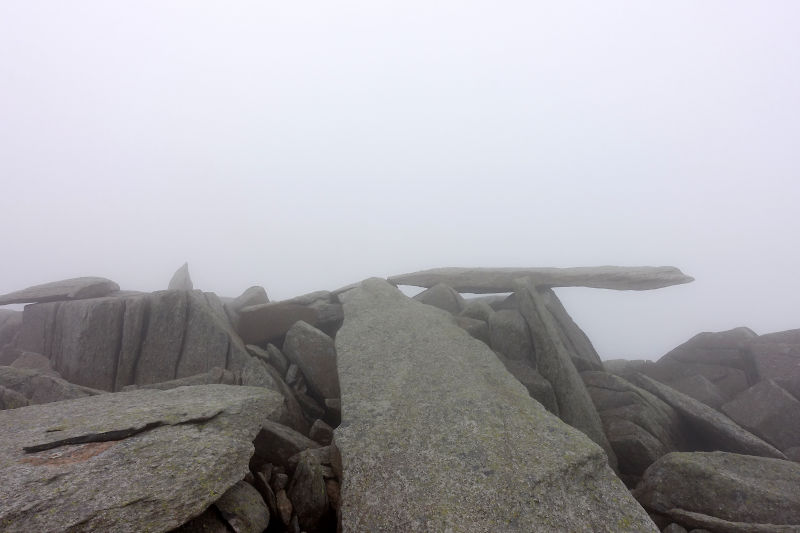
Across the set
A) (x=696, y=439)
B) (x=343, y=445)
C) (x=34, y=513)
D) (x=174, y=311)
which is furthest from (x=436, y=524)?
→ (x=174, y=311)

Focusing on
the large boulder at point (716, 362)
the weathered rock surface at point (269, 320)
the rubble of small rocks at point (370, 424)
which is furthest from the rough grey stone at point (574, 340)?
the weathered rock surface at point (269, 320)

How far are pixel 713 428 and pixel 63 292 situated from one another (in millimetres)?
20944

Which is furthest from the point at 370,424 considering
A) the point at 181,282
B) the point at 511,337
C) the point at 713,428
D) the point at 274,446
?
the point at 181,282

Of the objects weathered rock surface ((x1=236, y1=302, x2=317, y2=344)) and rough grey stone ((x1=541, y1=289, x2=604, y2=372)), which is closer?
rough grey stone ((x1=541, y1=289, x2=604, y2=372))

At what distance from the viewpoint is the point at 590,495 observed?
6.43 meters

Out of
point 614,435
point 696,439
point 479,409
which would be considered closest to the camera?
point 479,409

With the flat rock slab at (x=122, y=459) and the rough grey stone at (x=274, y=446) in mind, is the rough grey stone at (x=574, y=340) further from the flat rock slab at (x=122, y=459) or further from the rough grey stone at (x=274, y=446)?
the flat rock slab at (x=122, y=459)

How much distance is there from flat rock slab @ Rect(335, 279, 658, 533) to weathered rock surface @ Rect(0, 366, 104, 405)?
21.7 feet

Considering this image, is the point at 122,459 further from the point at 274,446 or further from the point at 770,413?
the point at 770,413

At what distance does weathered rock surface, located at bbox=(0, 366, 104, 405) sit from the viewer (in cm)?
1034

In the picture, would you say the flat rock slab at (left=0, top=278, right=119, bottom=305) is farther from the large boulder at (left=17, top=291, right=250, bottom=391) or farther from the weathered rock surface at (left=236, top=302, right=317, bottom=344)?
the weathered rock surface at (left=236, top=302, right=317, bottom=344)

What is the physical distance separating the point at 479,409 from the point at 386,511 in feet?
9.11

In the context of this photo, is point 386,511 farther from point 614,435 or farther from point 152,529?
point 614,435

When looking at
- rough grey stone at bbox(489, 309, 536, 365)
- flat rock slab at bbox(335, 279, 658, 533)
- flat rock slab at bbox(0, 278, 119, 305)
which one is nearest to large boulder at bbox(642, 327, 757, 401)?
rough grey stone at bbox(489, 309, 536, 365)
